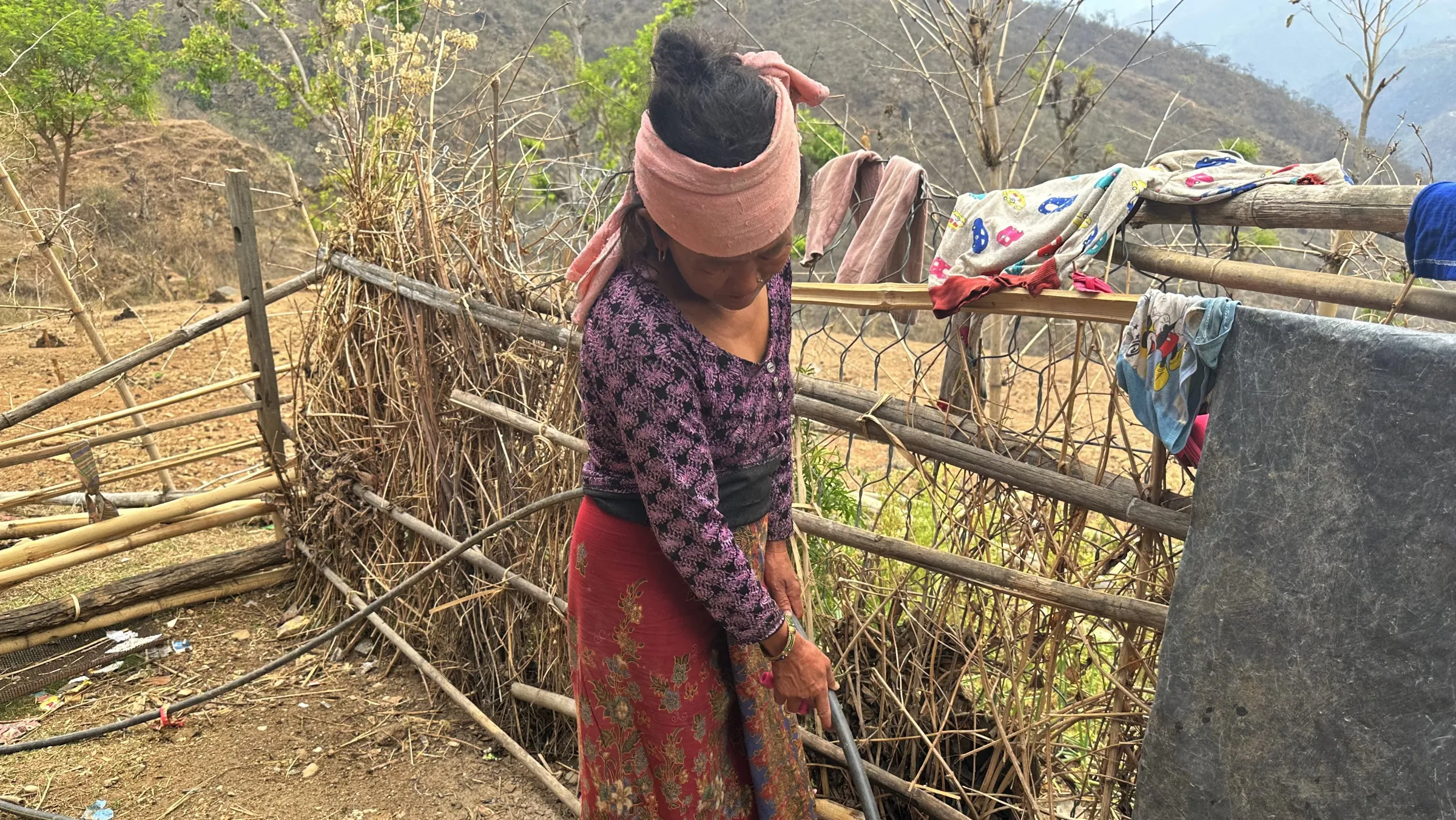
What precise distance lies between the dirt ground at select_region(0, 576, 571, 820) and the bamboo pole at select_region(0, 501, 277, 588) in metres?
0.49

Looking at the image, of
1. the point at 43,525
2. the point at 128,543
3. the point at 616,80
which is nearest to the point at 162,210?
the point at 616,80

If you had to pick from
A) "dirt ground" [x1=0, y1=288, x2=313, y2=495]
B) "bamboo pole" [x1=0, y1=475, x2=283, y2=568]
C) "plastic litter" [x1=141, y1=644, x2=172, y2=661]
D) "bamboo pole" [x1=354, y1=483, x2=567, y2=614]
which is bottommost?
"dirt ground" [x1=0, y1=288, x2=313, y2=495]

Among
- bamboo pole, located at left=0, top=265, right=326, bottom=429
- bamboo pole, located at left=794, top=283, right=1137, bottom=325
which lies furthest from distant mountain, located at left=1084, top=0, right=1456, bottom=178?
bamboo pole, located at left=0, top=265, right=326, bottom=429

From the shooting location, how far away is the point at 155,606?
405cm

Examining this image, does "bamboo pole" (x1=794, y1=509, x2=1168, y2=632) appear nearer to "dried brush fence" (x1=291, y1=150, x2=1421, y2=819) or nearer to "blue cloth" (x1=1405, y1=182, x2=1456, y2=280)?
"dried brush fence" (x1=291, y1=150, x2=1421, y2=819)

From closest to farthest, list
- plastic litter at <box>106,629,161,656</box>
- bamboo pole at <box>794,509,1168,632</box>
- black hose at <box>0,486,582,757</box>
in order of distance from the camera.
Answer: bamboo pole at <box>794,509,1168,632</box> < black hose at <box>0,486,582,757</box> < plastic litter at <box>106,629,161,656</box>

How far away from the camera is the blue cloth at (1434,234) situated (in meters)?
1.50

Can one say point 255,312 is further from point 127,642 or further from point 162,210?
point 162,210

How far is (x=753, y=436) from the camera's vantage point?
1.62 meters

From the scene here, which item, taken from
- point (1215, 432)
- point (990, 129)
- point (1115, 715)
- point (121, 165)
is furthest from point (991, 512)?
point (121, 165)

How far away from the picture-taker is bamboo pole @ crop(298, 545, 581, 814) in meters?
2.94

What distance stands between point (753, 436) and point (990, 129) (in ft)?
12.6

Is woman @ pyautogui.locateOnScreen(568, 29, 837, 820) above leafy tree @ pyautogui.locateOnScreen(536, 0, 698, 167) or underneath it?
underneath

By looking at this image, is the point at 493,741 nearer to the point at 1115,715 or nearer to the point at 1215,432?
the point at 1115,715
